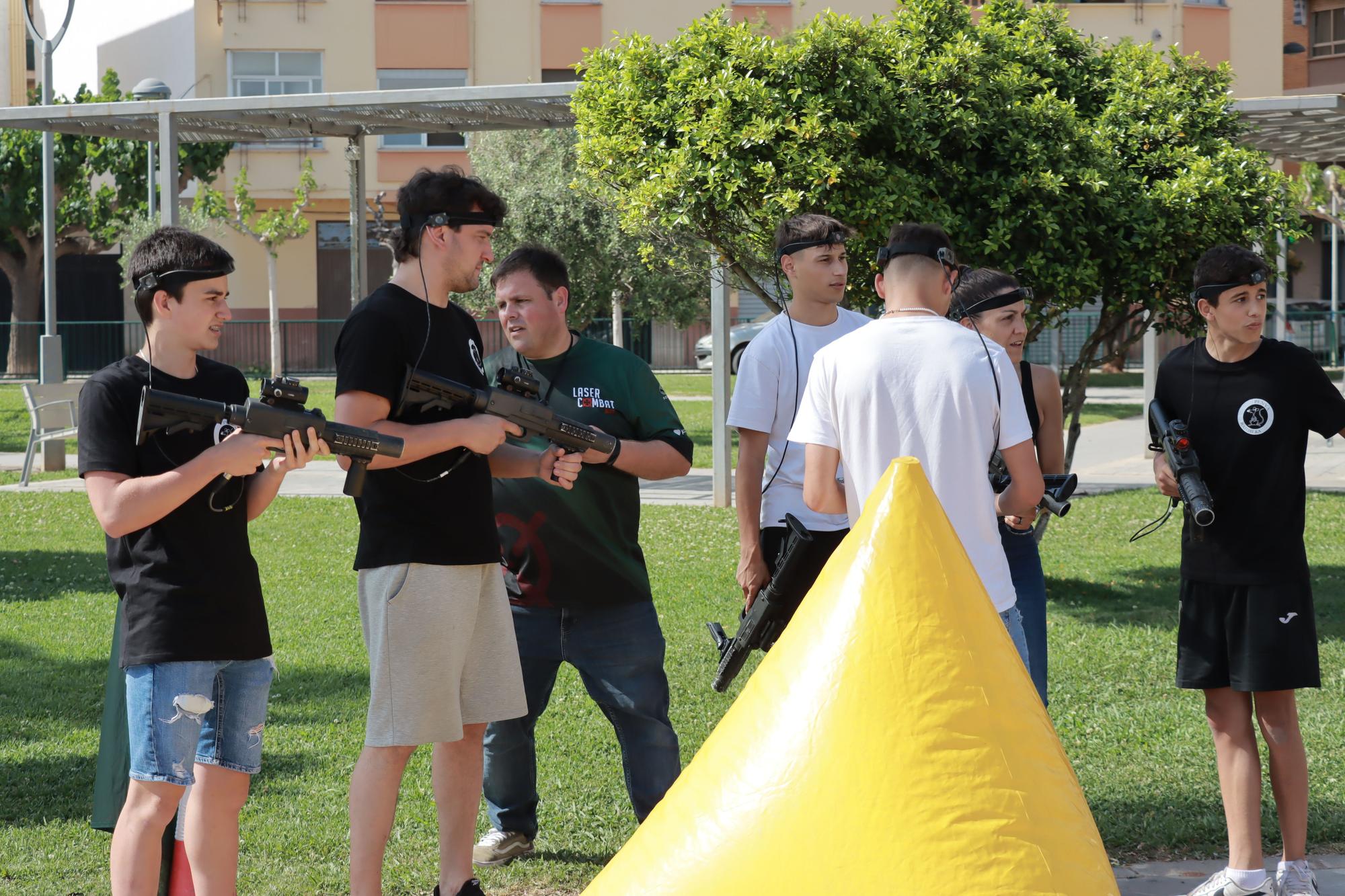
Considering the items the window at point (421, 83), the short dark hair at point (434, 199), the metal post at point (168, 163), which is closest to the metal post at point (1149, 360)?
the metal post at point (168, 163)

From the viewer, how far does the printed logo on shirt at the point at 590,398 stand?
425 centimetres

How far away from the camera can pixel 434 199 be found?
356cm

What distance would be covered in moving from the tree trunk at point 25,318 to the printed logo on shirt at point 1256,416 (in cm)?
3376

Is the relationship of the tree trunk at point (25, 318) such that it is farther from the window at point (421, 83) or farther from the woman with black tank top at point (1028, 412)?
the woman with black tank top at point (1028, 412)

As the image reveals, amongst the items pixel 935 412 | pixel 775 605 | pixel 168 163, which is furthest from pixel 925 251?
pixel 168 163

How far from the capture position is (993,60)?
7992mm

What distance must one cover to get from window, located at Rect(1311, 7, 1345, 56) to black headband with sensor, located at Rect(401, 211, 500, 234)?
41.2 m

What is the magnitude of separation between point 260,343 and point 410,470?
112 ft

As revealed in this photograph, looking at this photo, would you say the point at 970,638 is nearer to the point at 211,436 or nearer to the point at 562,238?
the point at 211,436

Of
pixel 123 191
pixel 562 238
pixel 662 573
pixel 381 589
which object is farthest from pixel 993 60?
pixel 123 191

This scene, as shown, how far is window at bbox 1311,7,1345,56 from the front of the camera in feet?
128

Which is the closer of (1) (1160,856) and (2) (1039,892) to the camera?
(2) (1039,892)

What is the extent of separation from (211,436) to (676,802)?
1.60 metres

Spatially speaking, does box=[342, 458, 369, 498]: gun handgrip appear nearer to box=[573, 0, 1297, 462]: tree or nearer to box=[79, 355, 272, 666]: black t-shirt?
box=[79, 355, 272, 666]: black t-shirt
